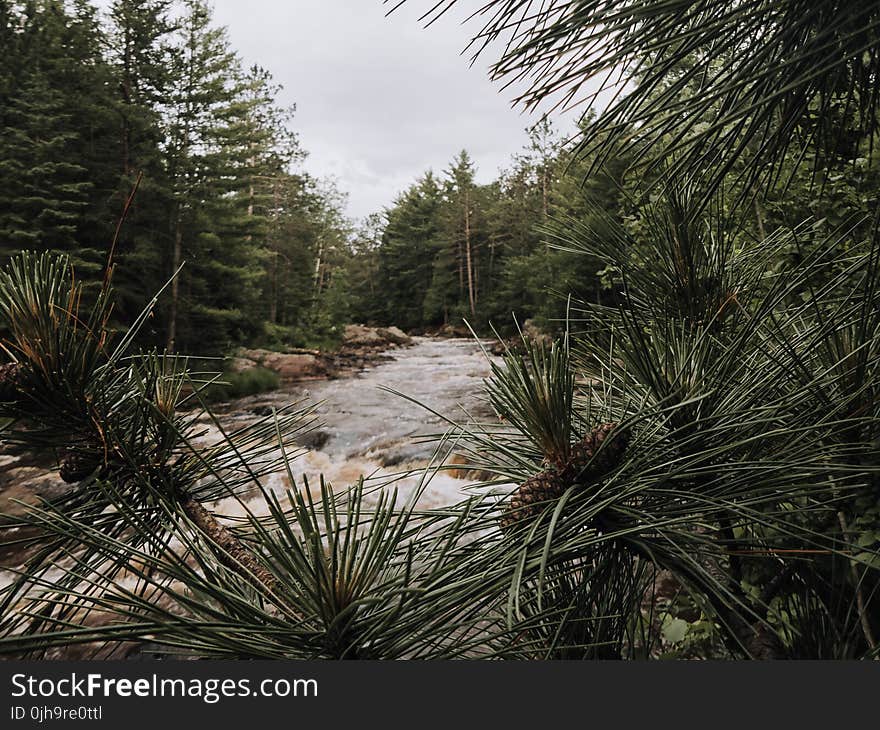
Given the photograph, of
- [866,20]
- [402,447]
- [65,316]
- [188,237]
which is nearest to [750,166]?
[866,20]

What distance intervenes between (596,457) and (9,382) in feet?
2.31

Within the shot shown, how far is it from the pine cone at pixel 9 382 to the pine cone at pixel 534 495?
609 mm

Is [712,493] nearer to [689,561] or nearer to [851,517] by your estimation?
[689,561]

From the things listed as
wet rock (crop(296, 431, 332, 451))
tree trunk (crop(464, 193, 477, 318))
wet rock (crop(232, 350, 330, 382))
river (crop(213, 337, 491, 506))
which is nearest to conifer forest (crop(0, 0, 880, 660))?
river (crop(213, 337, 491, 506))

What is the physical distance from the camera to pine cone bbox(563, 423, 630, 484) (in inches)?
22.5

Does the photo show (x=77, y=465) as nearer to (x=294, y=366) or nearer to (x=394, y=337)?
(x=294, y=366)

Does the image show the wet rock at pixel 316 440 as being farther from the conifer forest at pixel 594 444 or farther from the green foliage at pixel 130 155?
the conifer forest at pixel 594 444

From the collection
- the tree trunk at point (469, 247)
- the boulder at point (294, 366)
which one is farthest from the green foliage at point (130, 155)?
the tree trunk at point (469, 247)

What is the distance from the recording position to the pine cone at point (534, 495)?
1.85 feet

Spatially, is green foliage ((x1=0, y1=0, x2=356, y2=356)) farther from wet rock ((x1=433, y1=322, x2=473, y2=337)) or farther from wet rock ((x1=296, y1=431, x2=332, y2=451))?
wet rock ((x1=433, y1=322, x2=473, y2=337))

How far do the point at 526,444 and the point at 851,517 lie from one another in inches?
28.2

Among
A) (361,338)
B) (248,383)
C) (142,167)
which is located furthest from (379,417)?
(361,338)

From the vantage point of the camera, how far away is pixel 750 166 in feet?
2.23

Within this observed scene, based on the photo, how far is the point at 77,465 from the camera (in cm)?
65
